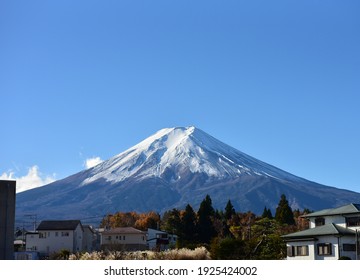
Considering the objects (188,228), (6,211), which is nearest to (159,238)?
(188,228)

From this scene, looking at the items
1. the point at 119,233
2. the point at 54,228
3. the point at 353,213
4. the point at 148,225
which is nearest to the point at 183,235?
the point at 119,233

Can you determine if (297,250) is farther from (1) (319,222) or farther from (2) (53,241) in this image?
(2) (53,241)

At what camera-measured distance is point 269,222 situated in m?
53.5

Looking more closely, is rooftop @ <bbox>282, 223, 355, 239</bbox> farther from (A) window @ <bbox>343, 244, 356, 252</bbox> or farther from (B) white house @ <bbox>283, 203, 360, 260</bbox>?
(A) window @ <bbox>343, 244, 356, 252</bbox>

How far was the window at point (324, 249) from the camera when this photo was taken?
33.9m

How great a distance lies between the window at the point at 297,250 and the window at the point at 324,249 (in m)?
0.71

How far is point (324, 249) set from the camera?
34.2 meters

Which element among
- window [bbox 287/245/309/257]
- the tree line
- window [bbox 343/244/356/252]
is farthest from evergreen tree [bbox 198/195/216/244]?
window [bbox 343/244/356/252]

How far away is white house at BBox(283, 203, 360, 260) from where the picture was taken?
1330 inches

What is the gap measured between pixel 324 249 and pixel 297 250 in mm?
1704

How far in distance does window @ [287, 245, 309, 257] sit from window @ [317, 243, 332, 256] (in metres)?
0.71

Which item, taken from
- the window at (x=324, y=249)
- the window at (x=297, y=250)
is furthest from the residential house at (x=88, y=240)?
the window at (x=324, y=249)
